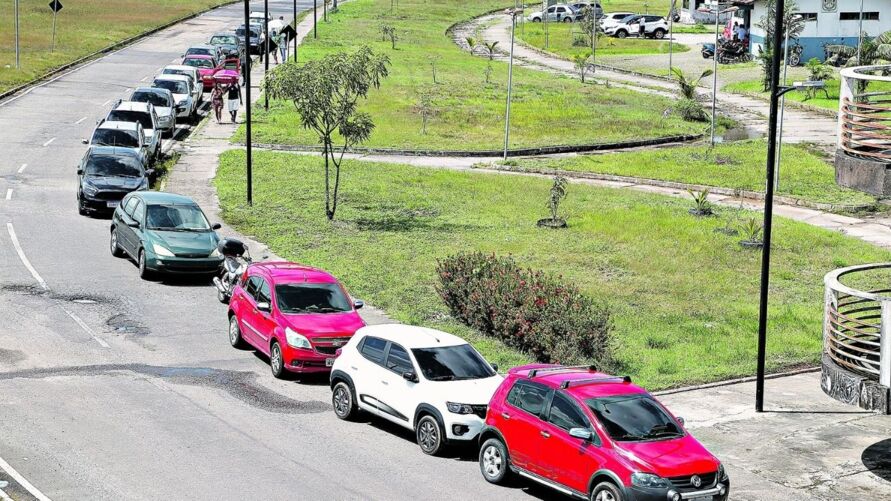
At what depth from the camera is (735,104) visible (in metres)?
66.5

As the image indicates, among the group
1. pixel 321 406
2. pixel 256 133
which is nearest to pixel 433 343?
pixel 321 406

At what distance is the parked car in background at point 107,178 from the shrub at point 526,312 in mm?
11771

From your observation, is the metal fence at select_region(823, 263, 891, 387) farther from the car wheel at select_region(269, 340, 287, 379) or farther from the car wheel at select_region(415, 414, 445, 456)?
the car wheel at select_region(269, 340, 287, 379)

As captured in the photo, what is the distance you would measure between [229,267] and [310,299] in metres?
5.13

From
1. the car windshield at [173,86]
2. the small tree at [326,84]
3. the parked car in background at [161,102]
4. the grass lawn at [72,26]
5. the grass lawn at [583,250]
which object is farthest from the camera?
the grass lawn at [72,26]

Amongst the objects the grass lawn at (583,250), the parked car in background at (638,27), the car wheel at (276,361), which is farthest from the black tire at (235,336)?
the parked car in background at (638,27)

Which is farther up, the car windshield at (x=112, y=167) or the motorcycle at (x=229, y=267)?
the car windshield at (x=112, y=167)

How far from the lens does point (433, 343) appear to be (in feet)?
60.4

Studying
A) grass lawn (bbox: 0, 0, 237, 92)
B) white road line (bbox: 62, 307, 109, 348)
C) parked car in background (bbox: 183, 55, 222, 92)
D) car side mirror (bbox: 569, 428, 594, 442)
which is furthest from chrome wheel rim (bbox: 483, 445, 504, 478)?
grass lawn (bbox: 0, 0, 237, 92)

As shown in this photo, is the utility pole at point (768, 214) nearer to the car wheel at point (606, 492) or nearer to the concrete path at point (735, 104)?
the car wheel at point (606, 492)

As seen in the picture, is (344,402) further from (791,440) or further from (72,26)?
(72,26)

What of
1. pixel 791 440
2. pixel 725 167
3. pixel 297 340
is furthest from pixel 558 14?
pixel 791 440

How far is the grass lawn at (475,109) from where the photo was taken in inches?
2106

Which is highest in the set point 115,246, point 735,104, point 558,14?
Result: point 558,14
